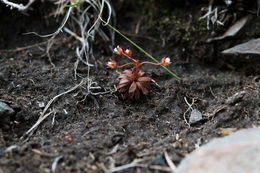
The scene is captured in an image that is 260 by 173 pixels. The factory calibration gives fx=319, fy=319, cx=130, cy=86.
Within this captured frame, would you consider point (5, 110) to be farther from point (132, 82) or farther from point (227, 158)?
point (227, 158)

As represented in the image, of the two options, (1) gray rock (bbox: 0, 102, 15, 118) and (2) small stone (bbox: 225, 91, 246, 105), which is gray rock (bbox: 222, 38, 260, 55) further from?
(1) gray rock (bbox: 0, 102, 15, 118)

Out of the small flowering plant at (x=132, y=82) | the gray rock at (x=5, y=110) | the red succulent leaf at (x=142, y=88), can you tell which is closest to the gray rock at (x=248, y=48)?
the small flowering plant at (x=132, y=82)

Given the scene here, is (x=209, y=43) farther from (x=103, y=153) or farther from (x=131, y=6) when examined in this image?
(x=103, y=153)

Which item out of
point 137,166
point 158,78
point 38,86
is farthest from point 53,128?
point 158,78

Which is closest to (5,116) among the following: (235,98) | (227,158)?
(227,158)

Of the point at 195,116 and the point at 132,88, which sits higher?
the point at 132,88

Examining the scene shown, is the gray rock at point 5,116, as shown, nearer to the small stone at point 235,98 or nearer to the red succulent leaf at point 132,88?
the red succulent leaf at point 132,88
